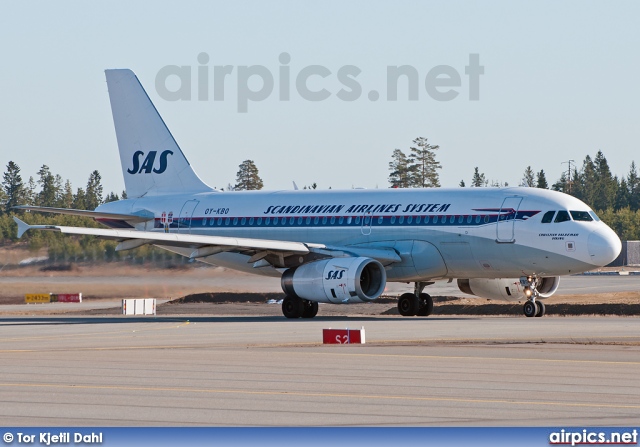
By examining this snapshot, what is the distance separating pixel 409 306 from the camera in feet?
141

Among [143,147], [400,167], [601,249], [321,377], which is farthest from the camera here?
[400,167]

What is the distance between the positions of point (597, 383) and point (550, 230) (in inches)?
808

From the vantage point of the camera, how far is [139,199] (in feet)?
156

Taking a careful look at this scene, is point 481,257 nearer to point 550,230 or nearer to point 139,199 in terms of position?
point 550,230

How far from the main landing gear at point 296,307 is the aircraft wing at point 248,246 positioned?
61.2 inches

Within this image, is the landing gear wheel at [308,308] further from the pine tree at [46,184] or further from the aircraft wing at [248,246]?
the pine tree at [46,184]

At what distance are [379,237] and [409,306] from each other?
322 centimetres

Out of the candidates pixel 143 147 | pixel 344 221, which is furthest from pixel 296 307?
pixel 143 147

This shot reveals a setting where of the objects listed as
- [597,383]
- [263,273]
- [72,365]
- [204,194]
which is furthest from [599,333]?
[204,194]

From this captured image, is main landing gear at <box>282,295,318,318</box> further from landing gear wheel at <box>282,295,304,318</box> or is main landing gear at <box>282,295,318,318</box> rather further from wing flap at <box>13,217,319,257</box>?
wing flap at <box>13,217,319,257</box>

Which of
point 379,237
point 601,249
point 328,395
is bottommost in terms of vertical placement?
point 328,395

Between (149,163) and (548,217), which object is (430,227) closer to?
(548,217)

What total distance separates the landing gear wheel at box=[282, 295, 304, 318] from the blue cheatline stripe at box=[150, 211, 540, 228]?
3362 millimetres

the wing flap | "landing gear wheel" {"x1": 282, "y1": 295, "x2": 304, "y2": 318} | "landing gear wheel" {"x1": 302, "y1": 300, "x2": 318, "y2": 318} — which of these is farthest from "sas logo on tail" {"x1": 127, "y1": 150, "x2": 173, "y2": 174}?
"landing gear wheel" {"x1": 302, "y1": 300, "x2": 318, "y2": 318}
